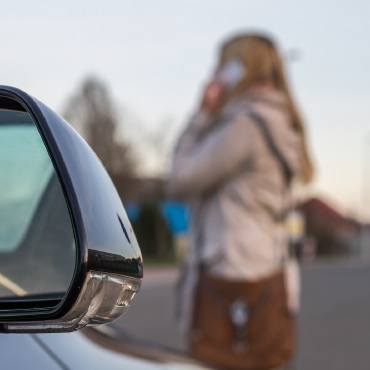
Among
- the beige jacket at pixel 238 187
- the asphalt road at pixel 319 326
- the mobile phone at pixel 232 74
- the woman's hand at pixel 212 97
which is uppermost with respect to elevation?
the mobile phone at pixel 232 74

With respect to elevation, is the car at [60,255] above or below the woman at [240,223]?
above

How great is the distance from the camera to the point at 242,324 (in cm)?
325

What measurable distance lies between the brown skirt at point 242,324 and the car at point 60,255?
167 cm

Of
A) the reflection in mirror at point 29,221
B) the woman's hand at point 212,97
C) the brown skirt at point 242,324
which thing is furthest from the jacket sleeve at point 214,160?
the reflection in mirror at point 29,221

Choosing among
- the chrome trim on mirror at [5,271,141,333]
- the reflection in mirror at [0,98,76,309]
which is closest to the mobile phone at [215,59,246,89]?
the reflection in mirror at [0,98,76,309]

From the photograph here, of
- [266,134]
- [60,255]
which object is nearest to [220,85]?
[266,134]

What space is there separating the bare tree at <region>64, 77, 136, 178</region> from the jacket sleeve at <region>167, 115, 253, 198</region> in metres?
37.1

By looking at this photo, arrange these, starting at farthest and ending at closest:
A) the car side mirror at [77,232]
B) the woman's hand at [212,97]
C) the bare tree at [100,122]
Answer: the bare tree at [100,122] < the woman's hand at [212,97] < the car side mirror at [77,232]

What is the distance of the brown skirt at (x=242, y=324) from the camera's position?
10.6 feet

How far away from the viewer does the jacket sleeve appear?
3.22 m

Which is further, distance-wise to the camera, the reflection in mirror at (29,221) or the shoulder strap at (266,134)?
the shoulder strap at (266,134)

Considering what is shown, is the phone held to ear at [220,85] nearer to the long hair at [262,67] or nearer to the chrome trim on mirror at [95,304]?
the long hair at [262,67]

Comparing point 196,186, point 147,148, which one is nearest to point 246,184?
point 196,186

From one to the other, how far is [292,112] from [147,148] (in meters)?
38.1
